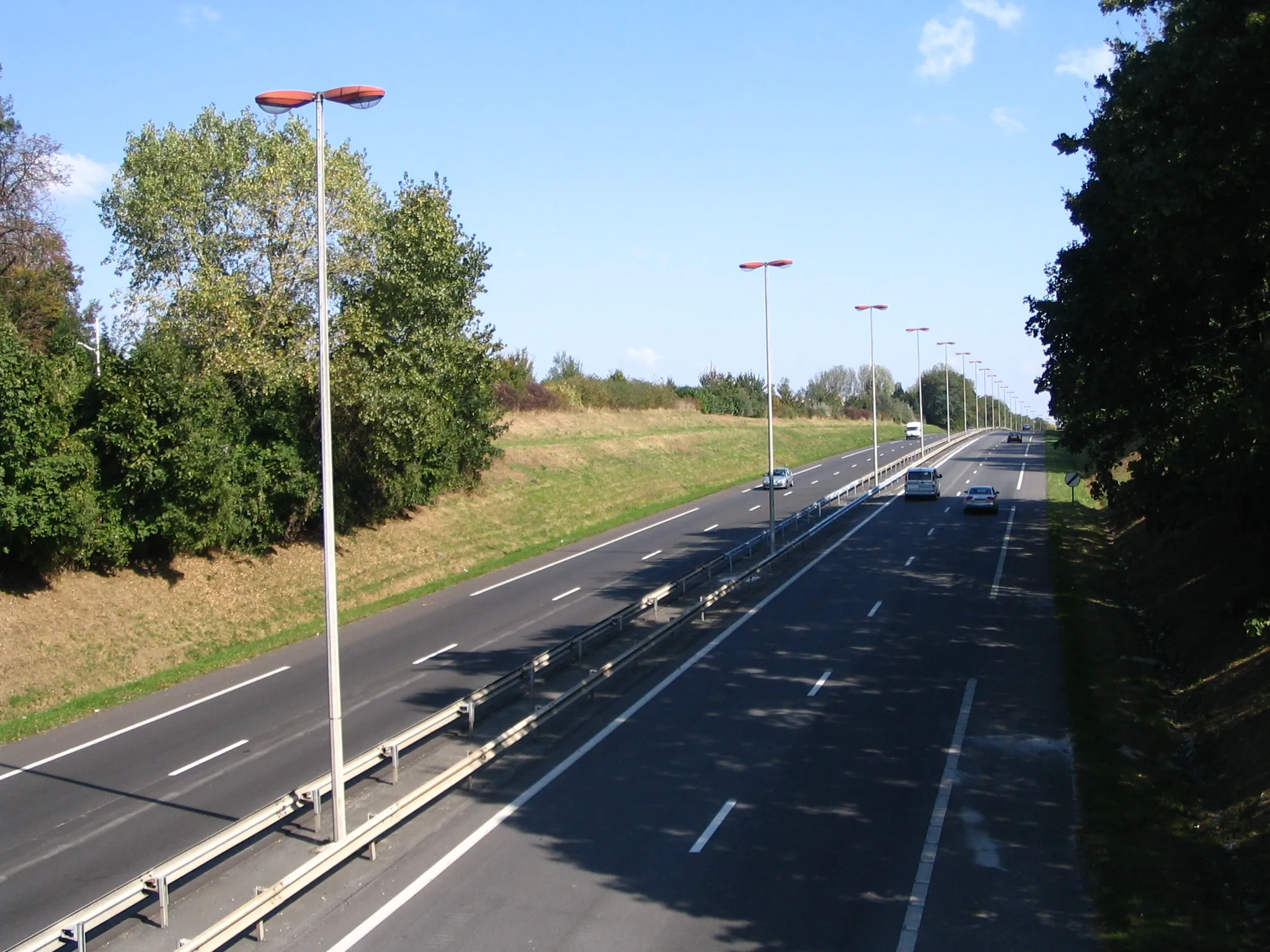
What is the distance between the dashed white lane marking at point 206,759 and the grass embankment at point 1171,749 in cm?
1343

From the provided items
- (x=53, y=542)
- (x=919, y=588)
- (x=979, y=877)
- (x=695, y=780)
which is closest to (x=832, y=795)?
(x=695, y=780)

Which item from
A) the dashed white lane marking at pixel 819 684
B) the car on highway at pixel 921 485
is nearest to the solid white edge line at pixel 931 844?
the dashed white lane marking at pixel 819 684

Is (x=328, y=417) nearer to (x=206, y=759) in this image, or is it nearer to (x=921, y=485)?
(x=206, y=759)

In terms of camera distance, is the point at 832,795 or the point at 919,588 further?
the point at 919,588

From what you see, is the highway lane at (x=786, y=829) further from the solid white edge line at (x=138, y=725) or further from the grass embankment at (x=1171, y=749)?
the solid white edge line at (x=138, y=725)

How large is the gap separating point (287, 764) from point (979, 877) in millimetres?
10776

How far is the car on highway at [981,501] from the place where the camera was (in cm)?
4828

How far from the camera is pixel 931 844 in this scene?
13008 millimetres

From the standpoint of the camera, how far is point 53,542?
26625 millimetres

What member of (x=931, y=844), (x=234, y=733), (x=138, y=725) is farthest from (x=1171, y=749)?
(x=138, y=725)

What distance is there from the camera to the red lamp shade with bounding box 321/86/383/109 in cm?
1209

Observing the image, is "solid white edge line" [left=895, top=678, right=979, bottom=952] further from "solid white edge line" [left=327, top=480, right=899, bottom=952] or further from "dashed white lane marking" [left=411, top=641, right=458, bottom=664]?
"dashed white lane marking" [left=411, top=641, right=458, bottom=664]

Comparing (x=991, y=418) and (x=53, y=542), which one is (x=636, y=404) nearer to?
(x=53, y=542)

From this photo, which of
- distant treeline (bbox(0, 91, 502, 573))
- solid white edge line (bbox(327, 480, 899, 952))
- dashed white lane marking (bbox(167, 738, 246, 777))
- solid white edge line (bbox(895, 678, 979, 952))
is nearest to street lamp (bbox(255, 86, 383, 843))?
solid white edge line (bbox(327, 480, 899, 952))
